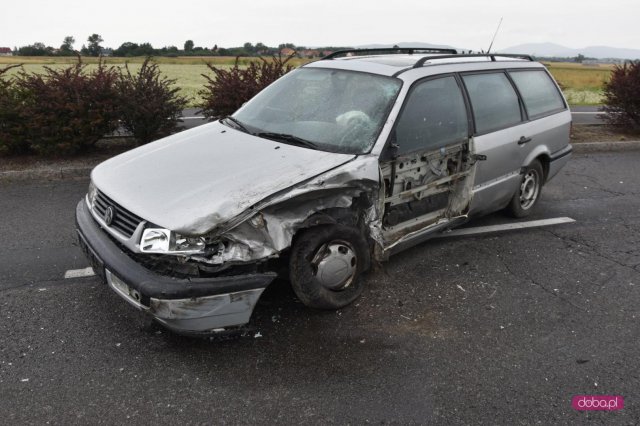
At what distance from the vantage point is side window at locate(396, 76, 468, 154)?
3757 millimetres

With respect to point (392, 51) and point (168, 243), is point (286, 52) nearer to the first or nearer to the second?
point (392, 51)

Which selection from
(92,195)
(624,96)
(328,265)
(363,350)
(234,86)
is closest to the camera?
(363,350)

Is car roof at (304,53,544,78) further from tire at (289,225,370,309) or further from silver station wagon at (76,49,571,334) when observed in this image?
tire at (289,225,370,309)

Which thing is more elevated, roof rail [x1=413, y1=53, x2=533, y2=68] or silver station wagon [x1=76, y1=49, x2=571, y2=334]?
roof rail [x1=413, y1=53, x2=533, y2=68]

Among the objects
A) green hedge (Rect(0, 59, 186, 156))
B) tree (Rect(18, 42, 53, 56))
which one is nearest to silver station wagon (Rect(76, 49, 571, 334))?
green hedge (Rect(0, 59, 186, 156))

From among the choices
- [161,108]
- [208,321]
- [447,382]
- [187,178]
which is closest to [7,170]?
[161,108]

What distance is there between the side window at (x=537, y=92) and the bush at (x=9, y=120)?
6311 millimetres

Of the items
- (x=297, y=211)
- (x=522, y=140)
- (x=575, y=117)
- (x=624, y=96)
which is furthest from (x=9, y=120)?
(x=575, y=117)

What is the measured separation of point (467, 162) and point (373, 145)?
3.81ft

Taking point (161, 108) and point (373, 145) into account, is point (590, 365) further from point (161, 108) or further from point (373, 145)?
point (161, 108)

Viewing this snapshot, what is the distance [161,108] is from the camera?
7.18m

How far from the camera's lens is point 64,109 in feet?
21.8

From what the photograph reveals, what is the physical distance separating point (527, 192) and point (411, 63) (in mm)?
2227

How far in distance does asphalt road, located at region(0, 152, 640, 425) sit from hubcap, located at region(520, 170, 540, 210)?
931 mm
